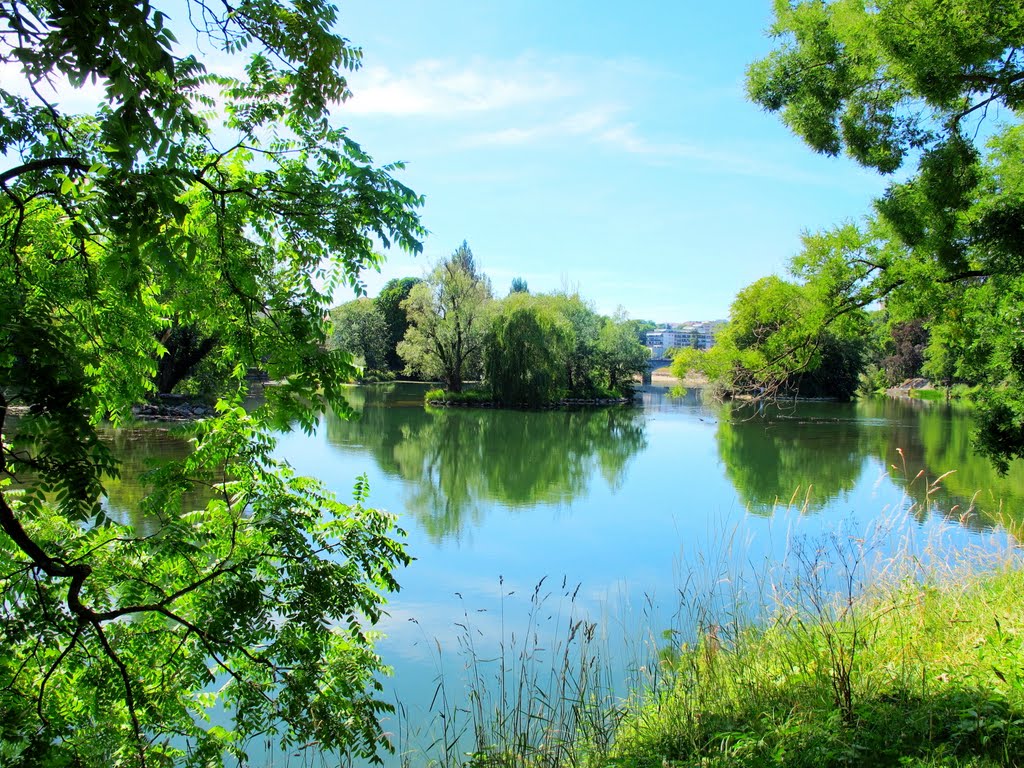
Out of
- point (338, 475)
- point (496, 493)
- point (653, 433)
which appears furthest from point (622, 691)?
point (653, 433)

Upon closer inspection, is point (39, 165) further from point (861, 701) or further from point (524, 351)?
point (524, 351)

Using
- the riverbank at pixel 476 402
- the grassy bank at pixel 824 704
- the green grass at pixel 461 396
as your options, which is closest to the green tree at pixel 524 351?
the riverbank at pixel 476 402

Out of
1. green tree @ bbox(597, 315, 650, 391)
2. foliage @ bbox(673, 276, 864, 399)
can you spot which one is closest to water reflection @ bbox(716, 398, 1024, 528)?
foliage @ bbox(673, 276, 864, 399)

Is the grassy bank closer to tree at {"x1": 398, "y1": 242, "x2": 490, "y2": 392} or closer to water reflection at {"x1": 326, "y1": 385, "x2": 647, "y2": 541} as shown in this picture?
water reflection at {"x1": 326, "y1": 385, "x2": 647, "y2": 541}

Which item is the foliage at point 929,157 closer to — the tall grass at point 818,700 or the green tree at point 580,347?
the tall grass at point 818,700

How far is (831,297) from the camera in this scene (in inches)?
257

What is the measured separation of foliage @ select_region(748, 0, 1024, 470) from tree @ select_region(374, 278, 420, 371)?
50.5 m

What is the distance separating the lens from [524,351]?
3153 cm

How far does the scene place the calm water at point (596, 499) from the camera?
671 cm

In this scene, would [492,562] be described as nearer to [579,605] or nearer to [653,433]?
[579,605]

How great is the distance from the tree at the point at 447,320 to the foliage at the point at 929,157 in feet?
88.8

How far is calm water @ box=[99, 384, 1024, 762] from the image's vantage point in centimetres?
671

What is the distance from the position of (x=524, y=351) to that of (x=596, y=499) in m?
19.0

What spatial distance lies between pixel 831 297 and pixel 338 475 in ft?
34.4
